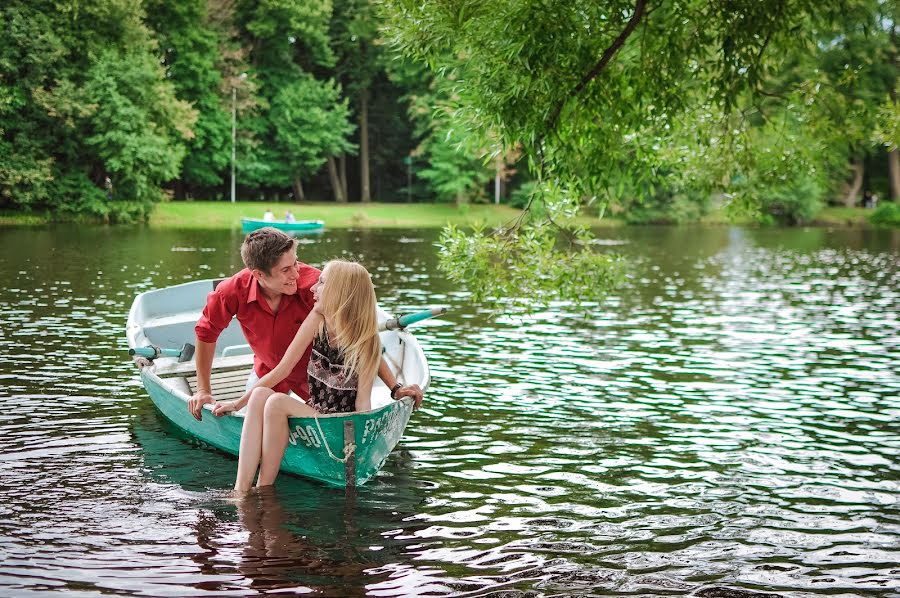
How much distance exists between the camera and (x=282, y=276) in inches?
301

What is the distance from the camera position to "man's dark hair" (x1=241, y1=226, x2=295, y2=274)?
24.5 feet

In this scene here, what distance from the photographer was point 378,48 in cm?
6481

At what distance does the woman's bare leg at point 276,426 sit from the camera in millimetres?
7547

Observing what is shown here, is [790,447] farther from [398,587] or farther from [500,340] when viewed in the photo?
[500,340]

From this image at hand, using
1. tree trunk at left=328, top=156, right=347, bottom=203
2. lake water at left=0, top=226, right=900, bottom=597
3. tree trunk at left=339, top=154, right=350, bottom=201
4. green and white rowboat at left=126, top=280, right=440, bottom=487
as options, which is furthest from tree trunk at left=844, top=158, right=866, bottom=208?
green and white rowboat at left=126, top=280, right=440, bottom=487

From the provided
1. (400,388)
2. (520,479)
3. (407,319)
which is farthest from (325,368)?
(520,479)

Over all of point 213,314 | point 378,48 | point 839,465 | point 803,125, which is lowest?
point 839,465

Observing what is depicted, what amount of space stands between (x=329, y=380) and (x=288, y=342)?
57 centimetres

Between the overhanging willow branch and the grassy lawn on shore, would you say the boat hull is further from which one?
the grassy lawn on shore

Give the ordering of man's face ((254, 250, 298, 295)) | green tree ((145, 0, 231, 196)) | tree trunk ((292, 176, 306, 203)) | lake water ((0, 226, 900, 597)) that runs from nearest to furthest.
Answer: lake water ((0, 226, 900, 597)), man's face ((254, 250, 298, 295)), green tree ((145, 0, 231, 196)), tree trunk ((292, 176, 306, 203))

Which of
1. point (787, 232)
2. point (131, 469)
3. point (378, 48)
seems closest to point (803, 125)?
point (131, 469)

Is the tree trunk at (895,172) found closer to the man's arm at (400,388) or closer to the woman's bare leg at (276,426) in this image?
the man's arm at (400,388)

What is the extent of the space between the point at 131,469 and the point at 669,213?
61115mm

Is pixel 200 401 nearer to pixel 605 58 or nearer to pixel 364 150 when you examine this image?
pixel 605 58
